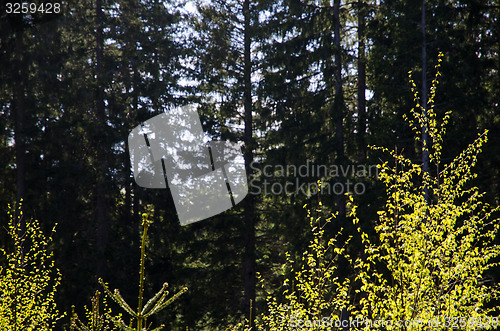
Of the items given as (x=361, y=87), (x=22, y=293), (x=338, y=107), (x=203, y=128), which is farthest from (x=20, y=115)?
(x=361, y=87)

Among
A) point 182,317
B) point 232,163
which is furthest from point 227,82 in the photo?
point 182,317

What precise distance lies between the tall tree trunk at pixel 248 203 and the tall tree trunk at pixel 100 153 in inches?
167

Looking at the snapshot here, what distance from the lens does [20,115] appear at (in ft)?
46.6

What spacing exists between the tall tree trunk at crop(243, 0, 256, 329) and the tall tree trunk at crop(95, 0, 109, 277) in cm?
423

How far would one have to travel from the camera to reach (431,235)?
4.47 m

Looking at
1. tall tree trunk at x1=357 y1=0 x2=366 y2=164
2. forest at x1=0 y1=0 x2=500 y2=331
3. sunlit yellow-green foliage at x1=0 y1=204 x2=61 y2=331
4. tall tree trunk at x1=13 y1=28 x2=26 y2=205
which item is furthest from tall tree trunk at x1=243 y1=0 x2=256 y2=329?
sunlit yellow-green foliage at x1=0 y1=204 x2=61 y2=331

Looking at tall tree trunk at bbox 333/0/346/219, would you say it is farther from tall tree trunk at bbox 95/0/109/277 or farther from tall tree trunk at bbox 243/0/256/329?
tall tree trunk at bbox 95/0/109/277

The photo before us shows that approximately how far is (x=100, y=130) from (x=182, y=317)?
244 inches

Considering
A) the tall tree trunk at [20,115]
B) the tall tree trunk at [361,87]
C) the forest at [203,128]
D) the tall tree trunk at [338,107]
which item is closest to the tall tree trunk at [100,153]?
the forest at [203,128]

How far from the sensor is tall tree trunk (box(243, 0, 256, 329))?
45.9 feet

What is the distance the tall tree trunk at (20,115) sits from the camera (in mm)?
13883

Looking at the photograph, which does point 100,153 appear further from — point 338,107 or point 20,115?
point 338,107

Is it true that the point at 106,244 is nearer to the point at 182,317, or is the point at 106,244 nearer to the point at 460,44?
the point at 182,317

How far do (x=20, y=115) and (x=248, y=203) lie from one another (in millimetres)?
7425
